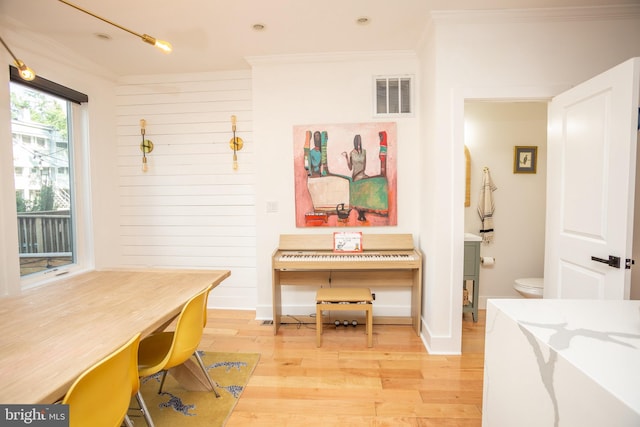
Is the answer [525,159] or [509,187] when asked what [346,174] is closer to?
[509,187]

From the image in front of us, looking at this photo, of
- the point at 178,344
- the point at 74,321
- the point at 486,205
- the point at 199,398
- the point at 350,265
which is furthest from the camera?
the point at 486,205

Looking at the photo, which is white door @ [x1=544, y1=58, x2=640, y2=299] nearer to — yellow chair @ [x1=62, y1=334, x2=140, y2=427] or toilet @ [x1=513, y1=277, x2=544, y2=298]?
toilet @ [x1=513, y1=277, x2=544, y2=298]

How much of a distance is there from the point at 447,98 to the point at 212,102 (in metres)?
2.41

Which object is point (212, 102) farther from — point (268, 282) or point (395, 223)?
point (395, 223)

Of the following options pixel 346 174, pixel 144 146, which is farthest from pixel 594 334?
pixel 144 146

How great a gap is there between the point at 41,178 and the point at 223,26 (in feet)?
7.09

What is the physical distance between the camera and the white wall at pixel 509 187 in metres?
3.31

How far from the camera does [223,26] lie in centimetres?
249

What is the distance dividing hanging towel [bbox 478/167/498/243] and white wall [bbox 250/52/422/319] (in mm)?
852

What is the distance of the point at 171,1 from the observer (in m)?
2.16

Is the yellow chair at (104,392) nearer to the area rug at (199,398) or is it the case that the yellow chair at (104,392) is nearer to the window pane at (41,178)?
the area rug at (199,398)

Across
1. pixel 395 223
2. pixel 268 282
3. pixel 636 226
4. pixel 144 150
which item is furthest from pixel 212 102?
pixel 636 226

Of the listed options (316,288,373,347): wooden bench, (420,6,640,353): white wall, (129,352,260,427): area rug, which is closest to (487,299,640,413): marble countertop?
(420,6,640,353): white wall

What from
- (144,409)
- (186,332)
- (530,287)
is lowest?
(144,409)
